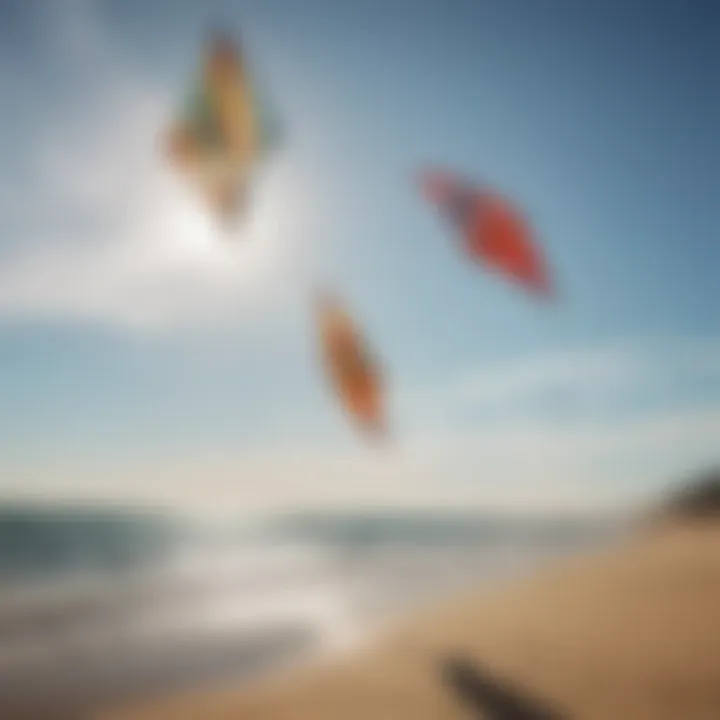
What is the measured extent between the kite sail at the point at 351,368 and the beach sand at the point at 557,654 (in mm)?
241

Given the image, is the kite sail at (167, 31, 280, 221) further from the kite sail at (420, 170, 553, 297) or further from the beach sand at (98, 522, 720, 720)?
the beach sand at (98, 522, 720, 720)

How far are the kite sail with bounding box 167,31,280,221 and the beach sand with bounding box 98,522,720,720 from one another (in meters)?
0.56

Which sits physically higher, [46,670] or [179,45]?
[179,45]

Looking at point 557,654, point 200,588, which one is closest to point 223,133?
point 200,588

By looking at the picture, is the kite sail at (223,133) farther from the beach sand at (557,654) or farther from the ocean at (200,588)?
the beach sand at (557,654)

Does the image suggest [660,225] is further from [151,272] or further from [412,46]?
[151,272]

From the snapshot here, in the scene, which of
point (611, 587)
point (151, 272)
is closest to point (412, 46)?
point (151, 272)

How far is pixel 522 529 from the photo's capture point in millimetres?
1268

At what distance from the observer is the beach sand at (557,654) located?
122cm

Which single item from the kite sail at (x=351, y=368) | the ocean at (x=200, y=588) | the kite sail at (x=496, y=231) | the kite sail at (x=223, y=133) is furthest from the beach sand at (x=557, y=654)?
the kite sail at (x=223, y=133)

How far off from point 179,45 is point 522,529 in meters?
0.71

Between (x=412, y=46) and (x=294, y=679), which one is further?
(x=412, y=46)

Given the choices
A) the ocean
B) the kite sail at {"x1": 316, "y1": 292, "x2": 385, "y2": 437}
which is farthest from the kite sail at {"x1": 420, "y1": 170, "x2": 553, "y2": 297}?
the ocean

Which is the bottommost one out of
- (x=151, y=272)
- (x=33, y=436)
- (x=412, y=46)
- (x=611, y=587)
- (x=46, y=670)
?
(x=611, y=587)
